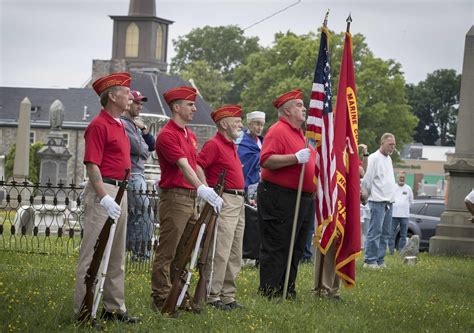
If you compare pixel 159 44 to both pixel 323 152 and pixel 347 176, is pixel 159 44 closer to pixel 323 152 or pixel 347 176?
pixel 347 176

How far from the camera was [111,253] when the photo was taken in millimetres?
9703

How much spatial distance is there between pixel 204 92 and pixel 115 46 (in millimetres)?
21728

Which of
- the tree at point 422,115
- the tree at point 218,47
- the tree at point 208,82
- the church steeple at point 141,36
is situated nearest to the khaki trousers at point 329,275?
the tree at point 208,82

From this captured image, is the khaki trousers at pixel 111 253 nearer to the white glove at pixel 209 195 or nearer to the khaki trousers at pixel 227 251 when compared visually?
the white glove at pixel 209 195

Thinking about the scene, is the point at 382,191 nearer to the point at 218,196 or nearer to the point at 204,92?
the point at 218,196

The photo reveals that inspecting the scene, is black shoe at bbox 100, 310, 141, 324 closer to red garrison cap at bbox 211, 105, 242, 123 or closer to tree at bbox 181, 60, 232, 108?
red garrison cap at bbox 211, 105, 242, 123

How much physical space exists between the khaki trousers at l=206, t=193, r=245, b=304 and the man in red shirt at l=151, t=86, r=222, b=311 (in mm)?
433

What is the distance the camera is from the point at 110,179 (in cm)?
965

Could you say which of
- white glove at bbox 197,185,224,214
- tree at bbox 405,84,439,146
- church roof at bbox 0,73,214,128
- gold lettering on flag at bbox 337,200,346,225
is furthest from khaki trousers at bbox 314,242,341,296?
tree at bbox 405,84,439,146

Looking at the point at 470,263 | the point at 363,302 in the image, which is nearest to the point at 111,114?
the point at 363,302

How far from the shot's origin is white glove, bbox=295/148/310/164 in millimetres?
11688

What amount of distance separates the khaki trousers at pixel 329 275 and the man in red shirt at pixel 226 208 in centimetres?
178

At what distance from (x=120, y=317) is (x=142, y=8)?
112307mm

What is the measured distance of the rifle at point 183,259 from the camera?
10005mm
